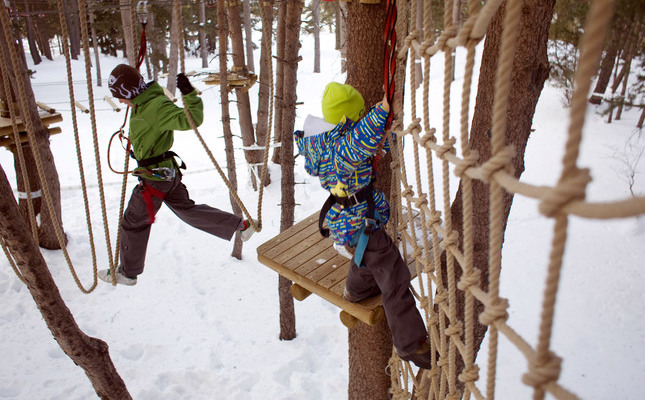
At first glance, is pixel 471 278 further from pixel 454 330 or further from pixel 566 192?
pixel 566 192

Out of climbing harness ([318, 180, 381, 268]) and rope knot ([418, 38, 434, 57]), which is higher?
rope knot ([418, 38, 434, 57])

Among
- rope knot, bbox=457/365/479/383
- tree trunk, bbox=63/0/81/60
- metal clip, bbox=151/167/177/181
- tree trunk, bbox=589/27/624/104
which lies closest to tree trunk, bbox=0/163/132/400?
metal clip, bbox=151/167/177/181

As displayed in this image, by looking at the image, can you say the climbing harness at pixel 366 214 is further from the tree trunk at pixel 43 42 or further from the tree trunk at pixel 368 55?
the tree trunk at pixel 43 42

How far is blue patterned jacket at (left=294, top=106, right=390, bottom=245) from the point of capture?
145 centimetres

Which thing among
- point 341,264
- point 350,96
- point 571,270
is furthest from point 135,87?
point 571,270

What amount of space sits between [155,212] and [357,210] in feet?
3.92

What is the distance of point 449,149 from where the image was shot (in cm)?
124

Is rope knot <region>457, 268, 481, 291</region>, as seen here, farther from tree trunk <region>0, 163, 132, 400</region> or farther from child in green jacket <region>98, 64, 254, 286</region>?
tree trunk <region>0, 163, 132, 400</region>

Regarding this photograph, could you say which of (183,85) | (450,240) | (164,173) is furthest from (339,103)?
(164,173)

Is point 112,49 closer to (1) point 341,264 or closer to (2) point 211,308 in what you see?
(2) point 211,308

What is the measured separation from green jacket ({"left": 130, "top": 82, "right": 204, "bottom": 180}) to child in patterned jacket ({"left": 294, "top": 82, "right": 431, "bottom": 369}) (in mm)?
493

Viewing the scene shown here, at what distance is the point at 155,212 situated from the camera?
2.38 meters

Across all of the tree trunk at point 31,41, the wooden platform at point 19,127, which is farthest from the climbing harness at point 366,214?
the tree trunk at point 31,41

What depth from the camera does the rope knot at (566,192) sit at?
64cm
